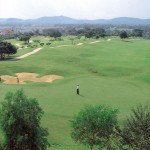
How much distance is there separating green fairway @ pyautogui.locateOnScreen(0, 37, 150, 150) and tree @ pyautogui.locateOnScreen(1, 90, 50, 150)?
3.73 meters

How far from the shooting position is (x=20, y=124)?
23.1m

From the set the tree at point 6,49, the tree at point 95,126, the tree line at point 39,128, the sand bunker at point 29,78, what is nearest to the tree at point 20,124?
the tree line at point 39,128

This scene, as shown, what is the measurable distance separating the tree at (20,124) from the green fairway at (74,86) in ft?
12.3

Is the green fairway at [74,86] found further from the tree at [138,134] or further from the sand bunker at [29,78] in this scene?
the tree at [138,134]

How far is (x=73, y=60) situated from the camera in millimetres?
77375

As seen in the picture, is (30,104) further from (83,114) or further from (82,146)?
(82,146)

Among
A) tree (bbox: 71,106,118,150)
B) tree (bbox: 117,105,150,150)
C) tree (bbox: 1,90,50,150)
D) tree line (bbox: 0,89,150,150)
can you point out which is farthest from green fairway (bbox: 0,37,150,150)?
tree (bbox: 117,105,150,150)

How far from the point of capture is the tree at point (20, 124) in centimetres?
2302

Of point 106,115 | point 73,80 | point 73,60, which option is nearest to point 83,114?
point 106,115

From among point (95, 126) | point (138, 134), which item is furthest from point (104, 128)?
point (138, 134)

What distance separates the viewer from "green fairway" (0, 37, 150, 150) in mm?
32475

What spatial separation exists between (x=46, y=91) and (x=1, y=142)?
18.9 m

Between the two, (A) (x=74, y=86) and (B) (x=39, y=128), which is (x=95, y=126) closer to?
(B) (x=39, y=128)

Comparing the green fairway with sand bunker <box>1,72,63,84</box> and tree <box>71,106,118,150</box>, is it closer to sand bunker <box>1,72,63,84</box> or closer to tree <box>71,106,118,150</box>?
sand bunker <box>1,72,63,84</box>
